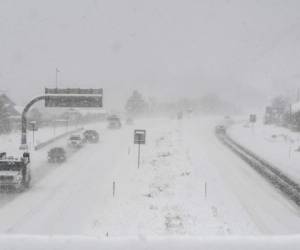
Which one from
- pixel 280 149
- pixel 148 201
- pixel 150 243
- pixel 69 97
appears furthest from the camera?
pixel 280 149

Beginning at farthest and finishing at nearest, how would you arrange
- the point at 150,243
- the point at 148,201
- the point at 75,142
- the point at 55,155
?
the point at 75,142, the point at 55,155, the point at 148,201, the point at 150,243

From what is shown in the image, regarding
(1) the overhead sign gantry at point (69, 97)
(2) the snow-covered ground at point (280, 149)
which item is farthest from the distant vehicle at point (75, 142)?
(2) the snow-covered ground at point (280, 149)

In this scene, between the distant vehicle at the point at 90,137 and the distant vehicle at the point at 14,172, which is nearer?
the distant vehicle at the point at 14,172

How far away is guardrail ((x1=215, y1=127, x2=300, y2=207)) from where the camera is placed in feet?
84.1

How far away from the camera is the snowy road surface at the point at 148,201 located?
17.8 m

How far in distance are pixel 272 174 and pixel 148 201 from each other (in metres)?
13.4

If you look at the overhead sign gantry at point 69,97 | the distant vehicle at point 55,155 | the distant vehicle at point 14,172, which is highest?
the overhead sign gantry at point 69,97

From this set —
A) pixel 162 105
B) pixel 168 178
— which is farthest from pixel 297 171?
pixel 162 105

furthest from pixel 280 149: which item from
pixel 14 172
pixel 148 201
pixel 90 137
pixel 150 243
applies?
pixel 150 243

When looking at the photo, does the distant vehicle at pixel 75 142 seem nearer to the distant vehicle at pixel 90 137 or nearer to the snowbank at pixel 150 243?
the distant vehicle at pixel 90 137

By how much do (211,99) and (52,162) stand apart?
13167 centimetres

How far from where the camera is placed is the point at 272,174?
32125mm

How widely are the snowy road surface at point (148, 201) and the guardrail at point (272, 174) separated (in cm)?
68

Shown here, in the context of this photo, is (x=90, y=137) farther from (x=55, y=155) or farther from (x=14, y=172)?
(x=14, y=172)
